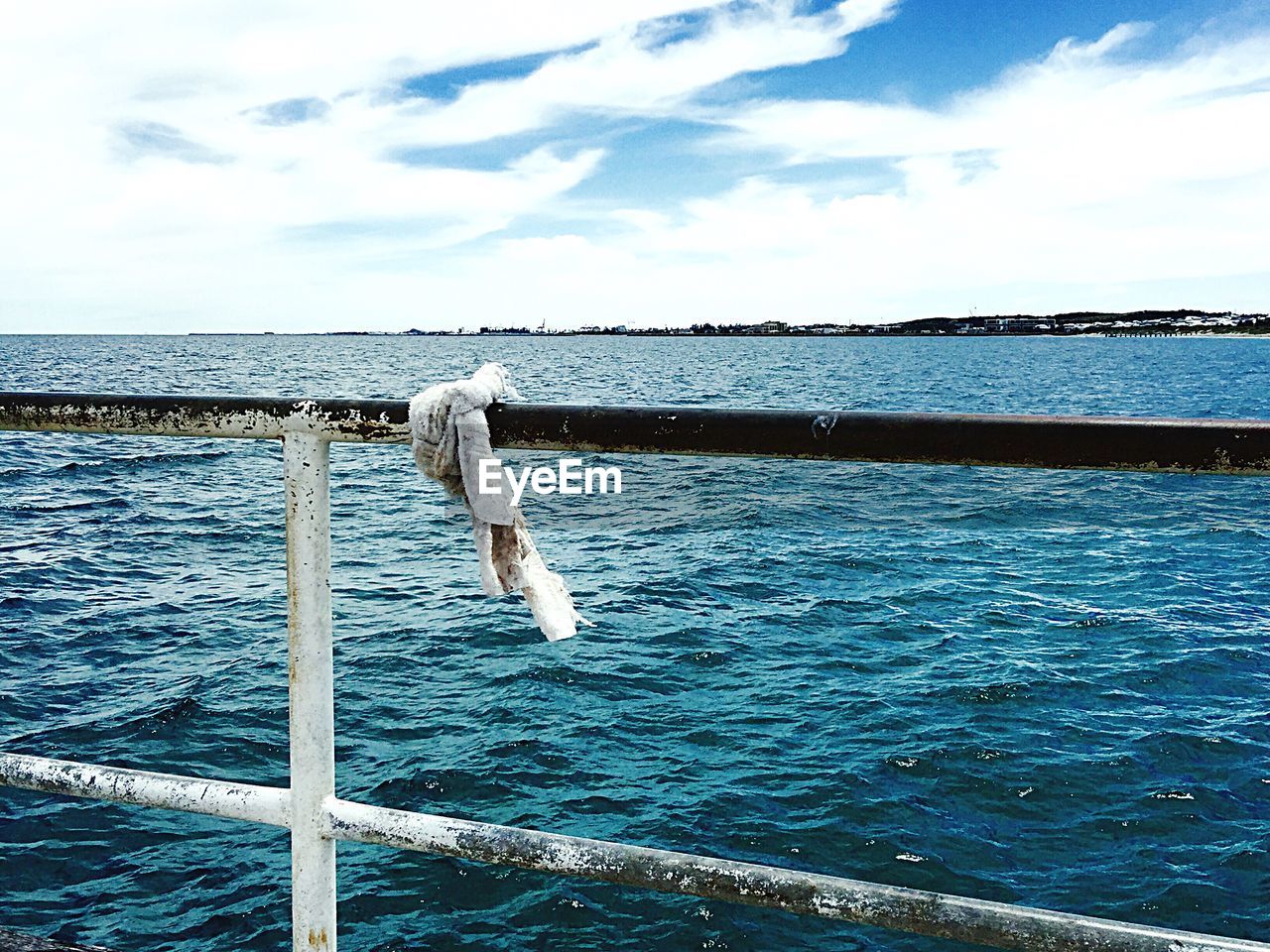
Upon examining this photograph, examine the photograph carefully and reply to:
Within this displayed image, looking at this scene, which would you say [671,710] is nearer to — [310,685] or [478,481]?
[310,685]

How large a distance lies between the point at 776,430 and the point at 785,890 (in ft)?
2.12

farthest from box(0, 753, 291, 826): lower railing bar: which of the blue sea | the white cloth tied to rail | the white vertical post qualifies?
the blue sea

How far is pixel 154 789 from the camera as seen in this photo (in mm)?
1651

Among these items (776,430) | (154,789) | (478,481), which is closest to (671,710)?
(154,789)

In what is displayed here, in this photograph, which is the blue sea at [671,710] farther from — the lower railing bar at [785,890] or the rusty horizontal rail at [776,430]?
the rusty horizontal rail at [776,430]

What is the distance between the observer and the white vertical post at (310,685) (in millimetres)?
1537

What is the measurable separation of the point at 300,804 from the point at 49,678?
10.8 m

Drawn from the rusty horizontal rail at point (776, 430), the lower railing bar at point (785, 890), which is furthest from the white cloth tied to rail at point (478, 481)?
the lower railing bar at point (785, 890)

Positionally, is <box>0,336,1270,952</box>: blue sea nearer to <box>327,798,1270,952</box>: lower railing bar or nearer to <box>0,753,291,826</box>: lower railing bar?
<box>0,753,291,826</box>: lower railing bar

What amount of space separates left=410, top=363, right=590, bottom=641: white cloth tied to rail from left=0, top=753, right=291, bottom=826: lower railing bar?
0.50 meters

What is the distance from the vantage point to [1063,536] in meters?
19.2

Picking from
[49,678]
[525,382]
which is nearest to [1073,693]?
[49,678]

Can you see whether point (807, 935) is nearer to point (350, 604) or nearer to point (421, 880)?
point (421, 880)

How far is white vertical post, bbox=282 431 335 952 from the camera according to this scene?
154 centimetres
